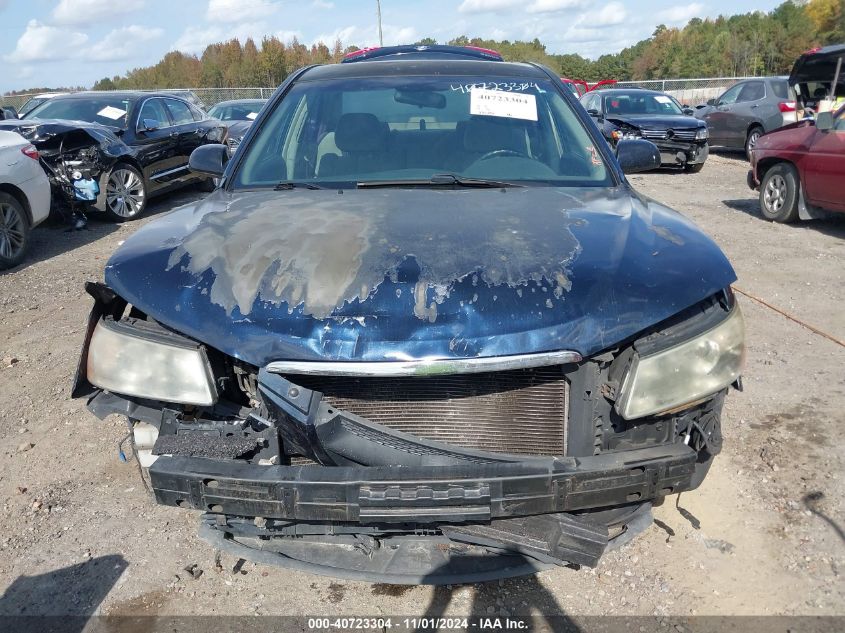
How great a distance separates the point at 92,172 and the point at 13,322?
3577 millimetres

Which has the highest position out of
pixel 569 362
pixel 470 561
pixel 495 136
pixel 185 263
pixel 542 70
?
pixel 542 70

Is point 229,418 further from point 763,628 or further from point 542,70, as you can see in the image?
point 542,70

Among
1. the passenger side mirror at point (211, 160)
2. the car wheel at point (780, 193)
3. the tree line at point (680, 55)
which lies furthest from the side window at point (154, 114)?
the tree line at point (680, 55)

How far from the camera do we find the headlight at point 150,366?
6.56ft

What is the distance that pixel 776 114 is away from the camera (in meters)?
13.2

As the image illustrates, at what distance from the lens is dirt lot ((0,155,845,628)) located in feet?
7.92

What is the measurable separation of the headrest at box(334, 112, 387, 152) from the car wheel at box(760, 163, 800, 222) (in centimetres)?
659

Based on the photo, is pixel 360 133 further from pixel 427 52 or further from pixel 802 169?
pixel 802 169

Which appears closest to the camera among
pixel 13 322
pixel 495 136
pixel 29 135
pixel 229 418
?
pixel 229 418

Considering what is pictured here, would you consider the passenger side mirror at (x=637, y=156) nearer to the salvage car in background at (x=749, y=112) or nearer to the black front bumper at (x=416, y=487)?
the black front bumper at (x=416, y=487)

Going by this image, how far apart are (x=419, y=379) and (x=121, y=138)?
8463mm

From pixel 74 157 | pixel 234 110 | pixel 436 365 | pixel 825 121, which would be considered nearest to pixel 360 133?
pixel 436 365

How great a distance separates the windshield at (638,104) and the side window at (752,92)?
1.70 metres

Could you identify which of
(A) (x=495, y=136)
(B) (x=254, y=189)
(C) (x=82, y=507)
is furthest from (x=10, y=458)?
(A) (x=495, y=136)
